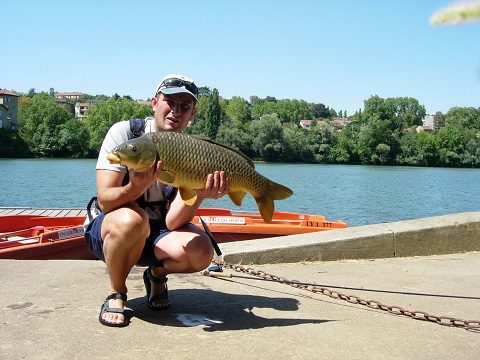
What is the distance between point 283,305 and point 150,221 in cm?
116

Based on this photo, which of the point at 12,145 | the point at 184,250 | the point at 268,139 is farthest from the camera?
the point at 12,145

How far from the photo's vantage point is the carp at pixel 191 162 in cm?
328

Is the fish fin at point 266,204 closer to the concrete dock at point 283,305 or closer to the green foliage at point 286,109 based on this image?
the concrete dock at point 283,305

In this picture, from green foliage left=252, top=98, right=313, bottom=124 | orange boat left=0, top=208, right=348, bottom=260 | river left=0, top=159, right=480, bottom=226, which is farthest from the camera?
green foliage left=252, top=98, right=313, bottom=124

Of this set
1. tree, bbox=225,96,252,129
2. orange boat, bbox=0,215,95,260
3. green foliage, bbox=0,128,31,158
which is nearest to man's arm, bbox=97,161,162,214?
orange boat, bbox=0,215,95,260

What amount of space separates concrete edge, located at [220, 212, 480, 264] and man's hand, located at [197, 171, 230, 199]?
7.15ft

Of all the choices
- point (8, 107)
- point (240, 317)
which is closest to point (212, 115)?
point (8, 107)

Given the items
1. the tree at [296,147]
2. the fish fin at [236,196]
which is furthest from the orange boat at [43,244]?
the tree at [296,147]

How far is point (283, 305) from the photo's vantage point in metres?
4.23

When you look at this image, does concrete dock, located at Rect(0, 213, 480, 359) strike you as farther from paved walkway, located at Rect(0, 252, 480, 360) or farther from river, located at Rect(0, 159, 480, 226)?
river, located at Rect(0, 159, 480, 226)

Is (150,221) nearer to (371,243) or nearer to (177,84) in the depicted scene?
(177,84)

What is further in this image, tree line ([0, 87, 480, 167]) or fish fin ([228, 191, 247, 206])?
tree line ([0, 87, 480, 167])

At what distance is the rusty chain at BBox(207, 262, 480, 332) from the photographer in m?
3.73

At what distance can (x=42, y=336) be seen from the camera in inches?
131
